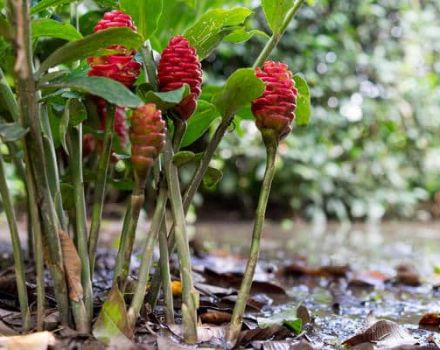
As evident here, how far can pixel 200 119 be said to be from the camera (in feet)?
3.24

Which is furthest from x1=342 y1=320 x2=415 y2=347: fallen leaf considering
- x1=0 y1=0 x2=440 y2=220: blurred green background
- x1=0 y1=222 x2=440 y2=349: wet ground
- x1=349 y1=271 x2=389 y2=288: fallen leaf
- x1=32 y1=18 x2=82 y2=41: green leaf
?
x1=0 y1=0 x2=440 y2=220: blurred green background

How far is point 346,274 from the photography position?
1912 mm

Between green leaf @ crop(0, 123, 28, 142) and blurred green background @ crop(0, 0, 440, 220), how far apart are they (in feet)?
11.6

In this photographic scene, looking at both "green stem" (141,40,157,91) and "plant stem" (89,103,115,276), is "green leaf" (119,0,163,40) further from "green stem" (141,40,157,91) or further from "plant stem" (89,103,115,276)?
"plant stem" (89,103,115,276)

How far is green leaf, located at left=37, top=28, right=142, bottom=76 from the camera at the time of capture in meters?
0.72

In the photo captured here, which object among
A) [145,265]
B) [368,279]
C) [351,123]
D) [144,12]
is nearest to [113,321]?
[145,265]

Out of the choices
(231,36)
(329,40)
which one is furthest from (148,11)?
(329,40)

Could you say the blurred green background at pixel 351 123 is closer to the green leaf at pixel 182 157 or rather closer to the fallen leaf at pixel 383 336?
the fallen leaf at pixel 383 336

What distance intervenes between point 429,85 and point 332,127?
58.7 inches

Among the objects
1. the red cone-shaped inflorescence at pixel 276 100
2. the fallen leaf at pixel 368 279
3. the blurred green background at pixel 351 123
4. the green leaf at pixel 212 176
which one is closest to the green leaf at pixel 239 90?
the red cone-shaped inflorescence at pixel 276 100

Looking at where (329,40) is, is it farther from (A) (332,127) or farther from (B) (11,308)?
(B) (11,308)

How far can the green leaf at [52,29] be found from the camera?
33.3 inches

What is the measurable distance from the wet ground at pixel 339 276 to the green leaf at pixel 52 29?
59 centimetres

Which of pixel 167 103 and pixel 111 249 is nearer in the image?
pixel 167 103
